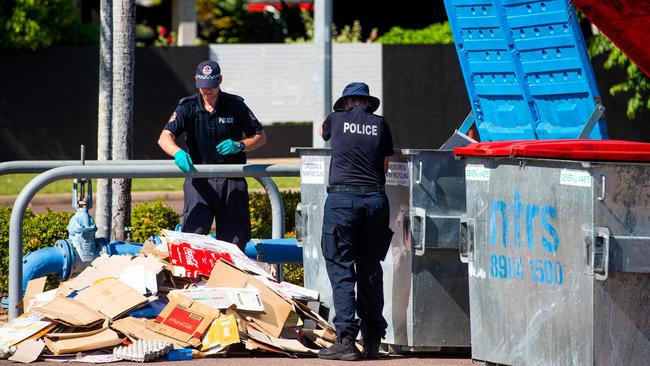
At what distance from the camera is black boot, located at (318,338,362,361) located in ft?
24.7

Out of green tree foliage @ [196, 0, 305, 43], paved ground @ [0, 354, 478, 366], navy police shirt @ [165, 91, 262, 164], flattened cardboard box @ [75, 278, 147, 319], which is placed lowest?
paved ground @ [0, 354, 478, 366]

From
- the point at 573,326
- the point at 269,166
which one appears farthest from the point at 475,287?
the point at 269,166

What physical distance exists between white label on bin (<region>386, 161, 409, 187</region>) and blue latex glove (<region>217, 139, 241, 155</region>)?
4.13ft

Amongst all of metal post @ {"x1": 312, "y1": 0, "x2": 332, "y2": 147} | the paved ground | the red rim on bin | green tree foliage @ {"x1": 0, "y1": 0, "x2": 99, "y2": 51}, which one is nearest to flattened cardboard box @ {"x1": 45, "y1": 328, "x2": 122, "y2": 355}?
the paved ground

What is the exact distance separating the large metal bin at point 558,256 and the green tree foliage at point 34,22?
15.7 m

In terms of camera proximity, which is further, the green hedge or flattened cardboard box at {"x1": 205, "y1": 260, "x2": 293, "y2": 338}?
the green hedge

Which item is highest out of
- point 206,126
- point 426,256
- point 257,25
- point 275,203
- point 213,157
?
point 257,25

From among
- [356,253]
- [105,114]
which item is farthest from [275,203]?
[105,114]

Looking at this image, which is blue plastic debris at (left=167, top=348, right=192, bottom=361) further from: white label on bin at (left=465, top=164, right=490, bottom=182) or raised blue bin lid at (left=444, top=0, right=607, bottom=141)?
raised blue bin lid at (left=444, top=0, right=607, bottom=141)

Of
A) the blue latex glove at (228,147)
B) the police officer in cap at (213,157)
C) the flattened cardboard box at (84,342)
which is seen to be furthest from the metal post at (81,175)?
the flattened cardboard box at (84,342)

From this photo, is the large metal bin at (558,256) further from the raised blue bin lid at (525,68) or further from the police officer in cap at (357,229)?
the raised blue bin lid at (525,68)

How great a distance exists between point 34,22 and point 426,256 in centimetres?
1536

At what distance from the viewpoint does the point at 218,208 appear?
8938 millimetres

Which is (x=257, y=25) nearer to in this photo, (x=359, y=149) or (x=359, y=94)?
(x=359, y=94)
